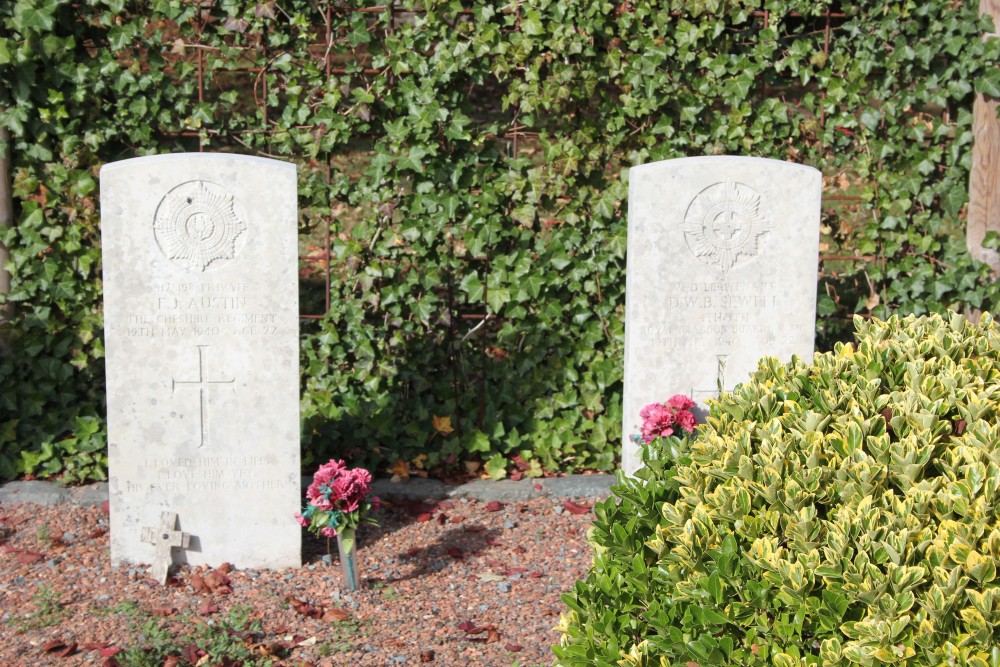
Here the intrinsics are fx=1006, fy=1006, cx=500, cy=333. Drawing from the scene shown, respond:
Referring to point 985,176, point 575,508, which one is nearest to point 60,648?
point 575,508

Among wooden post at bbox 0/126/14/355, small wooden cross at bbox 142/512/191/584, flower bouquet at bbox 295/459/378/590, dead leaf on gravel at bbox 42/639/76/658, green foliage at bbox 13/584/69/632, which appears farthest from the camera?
wooden post at bbox 0/126/14/355

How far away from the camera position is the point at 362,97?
5043mm

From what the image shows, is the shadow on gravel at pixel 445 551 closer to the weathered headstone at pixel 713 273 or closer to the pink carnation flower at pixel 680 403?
the weathered headstone at pixel 713 273

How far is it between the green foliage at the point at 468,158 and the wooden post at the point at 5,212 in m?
0.06

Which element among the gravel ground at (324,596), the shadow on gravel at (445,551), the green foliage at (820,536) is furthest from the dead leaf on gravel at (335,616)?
the green foliage at (820,536)

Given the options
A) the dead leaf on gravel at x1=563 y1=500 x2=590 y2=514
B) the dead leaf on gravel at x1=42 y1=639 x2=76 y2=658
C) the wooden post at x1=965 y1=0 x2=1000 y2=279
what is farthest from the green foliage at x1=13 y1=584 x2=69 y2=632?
the wooden post at x1=965 y1=0 x2=1000 y2=279

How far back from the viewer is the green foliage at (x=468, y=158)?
503 cm

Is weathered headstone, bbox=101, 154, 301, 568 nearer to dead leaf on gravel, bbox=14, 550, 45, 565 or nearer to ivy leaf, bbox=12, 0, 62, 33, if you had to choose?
dead leaf on gravel, bbox=14, 550, 45, 565

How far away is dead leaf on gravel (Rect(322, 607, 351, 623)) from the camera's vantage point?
369cm

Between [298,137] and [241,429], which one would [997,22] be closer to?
[298,137]

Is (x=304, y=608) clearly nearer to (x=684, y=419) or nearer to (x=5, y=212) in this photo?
(x=684, y=419)

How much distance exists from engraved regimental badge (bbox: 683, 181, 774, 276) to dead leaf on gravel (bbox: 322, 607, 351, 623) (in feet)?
6.83

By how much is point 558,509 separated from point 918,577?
3.01m

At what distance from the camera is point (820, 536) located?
2129 millimetres
